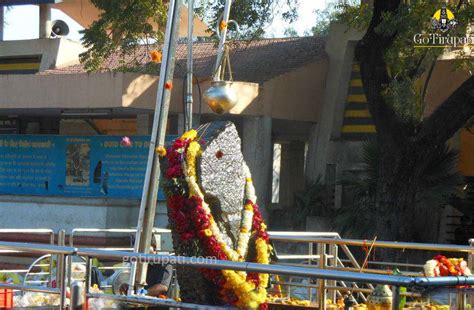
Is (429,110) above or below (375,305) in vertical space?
above

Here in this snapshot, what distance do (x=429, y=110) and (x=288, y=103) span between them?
311 cm

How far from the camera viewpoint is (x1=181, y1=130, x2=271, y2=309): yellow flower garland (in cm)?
736

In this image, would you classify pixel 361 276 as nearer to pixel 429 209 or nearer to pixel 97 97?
pixel 429 209

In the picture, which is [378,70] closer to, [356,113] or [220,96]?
[356,113]

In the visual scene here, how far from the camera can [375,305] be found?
7086mm

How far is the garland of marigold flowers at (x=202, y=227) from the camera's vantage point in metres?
7.39

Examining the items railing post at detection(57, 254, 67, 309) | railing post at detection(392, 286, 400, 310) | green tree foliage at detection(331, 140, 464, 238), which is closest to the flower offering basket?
railing post at detection(57, 254, 67, 309)

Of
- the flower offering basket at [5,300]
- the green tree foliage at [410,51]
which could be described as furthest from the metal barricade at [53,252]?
the green tree foliage at [410,51]

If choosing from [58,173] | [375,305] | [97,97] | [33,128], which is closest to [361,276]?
[375,305]

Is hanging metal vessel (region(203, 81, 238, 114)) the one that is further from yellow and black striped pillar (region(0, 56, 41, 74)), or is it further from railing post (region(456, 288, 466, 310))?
yellow and black striped pillar (region(0, 56, 41, 74))

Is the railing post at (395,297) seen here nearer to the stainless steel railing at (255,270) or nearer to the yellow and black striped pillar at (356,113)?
the stainless steel railing at (255,270)

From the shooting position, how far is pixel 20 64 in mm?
23422

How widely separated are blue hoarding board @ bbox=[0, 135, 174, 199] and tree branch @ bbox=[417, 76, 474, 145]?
22.7 ft

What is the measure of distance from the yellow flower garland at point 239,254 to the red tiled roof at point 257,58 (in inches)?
431
